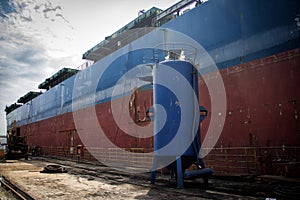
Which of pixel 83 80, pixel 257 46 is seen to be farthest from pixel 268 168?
pixel 83 80

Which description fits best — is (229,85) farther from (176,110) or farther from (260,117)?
(176,110)

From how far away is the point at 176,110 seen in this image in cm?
725

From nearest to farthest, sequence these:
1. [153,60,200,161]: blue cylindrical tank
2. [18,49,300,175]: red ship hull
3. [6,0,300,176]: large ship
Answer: [153,60,200,161]: blue cylindrical tank → [18,49,300,175]: red ship hull → [6,0,300,176]: large ship

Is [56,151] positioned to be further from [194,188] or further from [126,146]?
[194,188]

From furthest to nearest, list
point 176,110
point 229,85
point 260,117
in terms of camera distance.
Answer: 1. point 229,85
2. point 260,117
3. point 176,110

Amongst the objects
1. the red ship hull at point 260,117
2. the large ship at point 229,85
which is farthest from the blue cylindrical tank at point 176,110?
the red ship hull at point 260,117

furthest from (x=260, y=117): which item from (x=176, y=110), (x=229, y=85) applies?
(x=176, y=110)

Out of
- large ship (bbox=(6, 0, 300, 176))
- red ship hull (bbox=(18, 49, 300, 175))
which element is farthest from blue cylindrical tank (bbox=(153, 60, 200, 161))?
red ship hull (bbox=(18, 49, 300, 175))

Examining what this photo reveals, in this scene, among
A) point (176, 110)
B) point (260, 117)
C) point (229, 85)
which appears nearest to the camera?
point (176, 110)

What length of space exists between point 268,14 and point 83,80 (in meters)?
18.9

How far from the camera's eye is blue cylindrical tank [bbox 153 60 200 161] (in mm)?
7113

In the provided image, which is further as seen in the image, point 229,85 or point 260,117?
point 229,85

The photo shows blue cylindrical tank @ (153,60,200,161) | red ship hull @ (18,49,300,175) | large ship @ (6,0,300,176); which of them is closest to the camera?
blue cylindrical tank @ (153,60,200,161)

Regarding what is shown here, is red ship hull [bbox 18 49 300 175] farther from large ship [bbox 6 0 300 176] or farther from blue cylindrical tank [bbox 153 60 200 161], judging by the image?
blue cylindrical tank [bbox 153 60 200 161]
